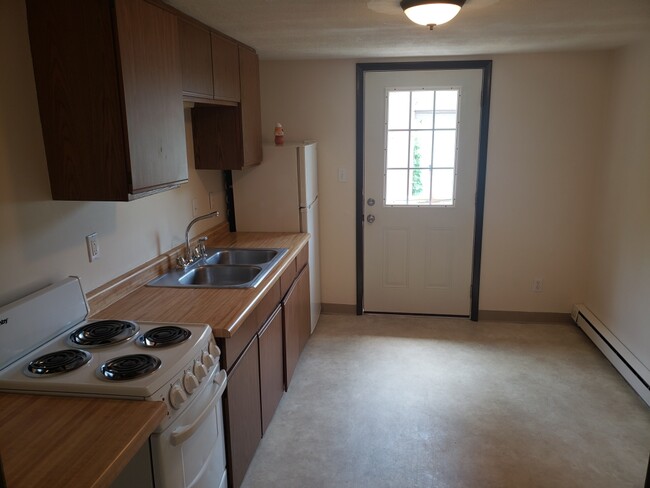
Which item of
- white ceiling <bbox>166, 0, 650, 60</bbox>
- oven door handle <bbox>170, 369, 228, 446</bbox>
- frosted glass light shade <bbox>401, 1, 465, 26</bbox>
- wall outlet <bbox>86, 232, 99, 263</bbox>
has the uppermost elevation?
white ceiling <bbox>166, 0, 650, 60</bbox>

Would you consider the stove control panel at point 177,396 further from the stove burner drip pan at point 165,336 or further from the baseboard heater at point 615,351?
the baseboard heater at point 615,351

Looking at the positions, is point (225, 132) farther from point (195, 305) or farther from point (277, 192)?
point (195, 305)

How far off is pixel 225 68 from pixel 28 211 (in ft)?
4.70

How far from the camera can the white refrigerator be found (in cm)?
349

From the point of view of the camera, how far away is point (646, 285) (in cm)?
295

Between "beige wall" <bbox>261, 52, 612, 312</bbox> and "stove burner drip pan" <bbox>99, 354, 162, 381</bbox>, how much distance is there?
263 centimetres

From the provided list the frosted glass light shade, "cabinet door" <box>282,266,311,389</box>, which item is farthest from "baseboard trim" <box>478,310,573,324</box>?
the frosted glass light shade

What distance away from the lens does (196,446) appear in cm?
169

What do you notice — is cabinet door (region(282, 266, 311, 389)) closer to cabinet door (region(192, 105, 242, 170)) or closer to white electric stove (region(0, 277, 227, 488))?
cabinet door (region(192, 105, 242, 170))

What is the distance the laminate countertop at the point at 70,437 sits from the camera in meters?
1.15

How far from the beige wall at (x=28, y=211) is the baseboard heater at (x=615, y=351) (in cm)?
299

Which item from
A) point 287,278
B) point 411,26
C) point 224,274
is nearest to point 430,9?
point 411,26

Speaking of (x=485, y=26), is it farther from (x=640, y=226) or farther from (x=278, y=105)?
(x=278, y=105)

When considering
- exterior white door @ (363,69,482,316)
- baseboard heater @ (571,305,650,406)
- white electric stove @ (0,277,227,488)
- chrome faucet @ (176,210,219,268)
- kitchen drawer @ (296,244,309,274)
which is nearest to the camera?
white electric stove @ (0,277,227,488)
